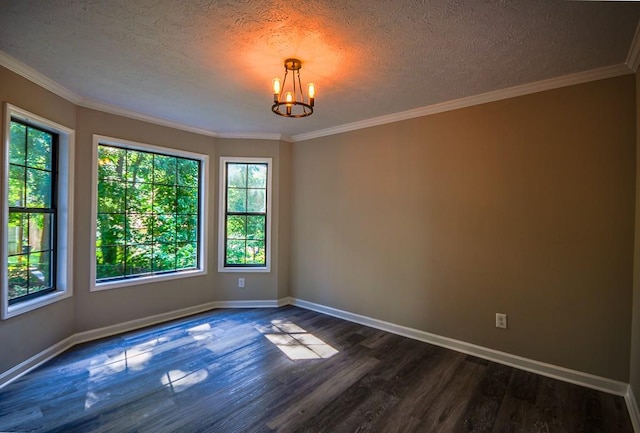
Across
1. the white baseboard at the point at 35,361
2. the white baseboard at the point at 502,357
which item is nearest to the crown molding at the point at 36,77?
the white baseboard at the point at 35,361

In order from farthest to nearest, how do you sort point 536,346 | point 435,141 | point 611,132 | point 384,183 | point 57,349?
point 384,183
point 435,141
point 57,349
point 536,346
point 611,132

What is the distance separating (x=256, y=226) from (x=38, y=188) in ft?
8.08

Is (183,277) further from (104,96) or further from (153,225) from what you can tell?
(104,96)

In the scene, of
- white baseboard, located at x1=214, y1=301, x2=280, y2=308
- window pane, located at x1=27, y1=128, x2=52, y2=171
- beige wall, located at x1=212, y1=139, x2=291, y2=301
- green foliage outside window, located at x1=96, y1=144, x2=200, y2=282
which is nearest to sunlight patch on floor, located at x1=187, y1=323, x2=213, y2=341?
white baseboard, located at x1=214, y1=301, x2=280, y2=308

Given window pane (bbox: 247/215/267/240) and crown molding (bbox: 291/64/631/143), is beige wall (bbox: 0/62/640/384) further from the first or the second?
window pane (bbox: 247/215/267/240)

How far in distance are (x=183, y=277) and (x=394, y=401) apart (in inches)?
122

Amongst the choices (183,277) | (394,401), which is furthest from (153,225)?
(394,401)

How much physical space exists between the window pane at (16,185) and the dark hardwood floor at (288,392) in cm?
147

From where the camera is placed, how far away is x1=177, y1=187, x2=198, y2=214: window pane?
422 centimetres

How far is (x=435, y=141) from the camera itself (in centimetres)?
336

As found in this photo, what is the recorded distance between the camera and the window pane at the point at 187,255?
14.0 feet

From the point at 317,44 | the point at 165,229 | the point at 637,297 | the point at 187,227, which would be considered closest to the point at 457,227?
the point at 637,297

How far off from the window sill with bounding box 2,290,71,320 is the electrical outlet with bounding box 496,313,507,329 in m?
4.22

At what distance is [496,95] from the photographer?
9.63 ft
